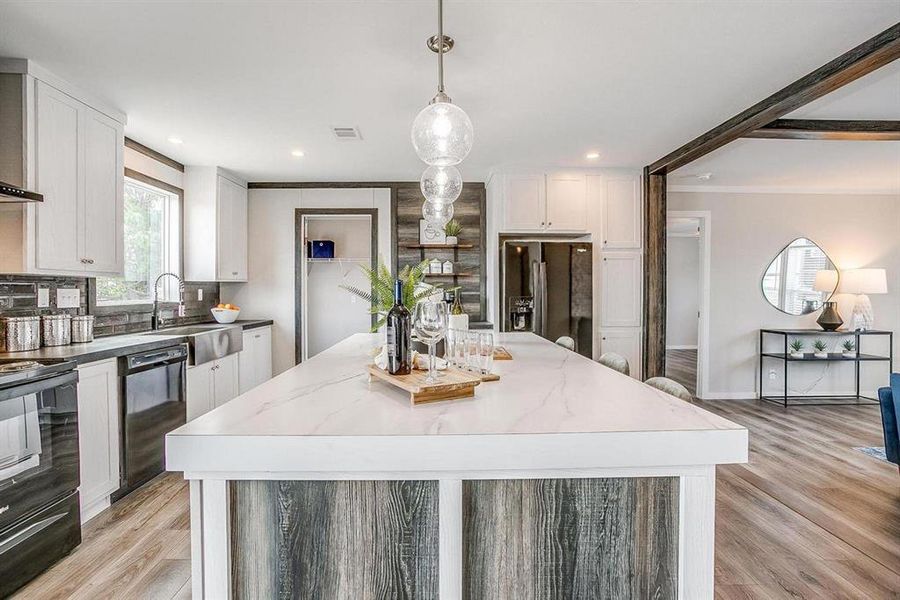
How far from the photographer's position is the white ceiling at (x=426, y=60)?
6.89 ft

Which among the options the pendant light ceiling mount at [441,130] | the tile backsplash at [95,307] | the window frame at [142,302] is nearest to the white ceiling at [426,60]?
the window frame at [142,302]

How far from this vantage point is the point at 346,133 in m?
3.69

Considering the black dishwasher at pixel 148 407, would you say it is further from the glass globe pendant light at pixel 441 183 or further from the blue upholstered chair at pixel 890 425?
the blue upholstered chair at pixel 890 425

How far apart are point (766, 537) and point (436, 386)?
2168 mm

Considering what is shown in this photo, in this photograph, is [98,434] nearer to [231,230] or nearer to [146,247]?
[146,247]

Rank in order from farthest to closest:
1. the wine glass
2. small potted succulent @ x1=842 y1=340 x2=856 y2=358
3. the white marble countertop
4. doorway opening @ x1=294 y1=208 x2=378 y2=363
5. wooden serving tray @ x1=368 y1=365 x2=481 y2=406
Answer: doorway opening @ x1=294 y1=208 x2=378 y2=363 → small potted succulent @ x1=842 y1=340 x2=856 y2=358 → the wine glass → wooden serving tray @ x1=368 y1=365 x2=481 y2=406 → the white marble countertop

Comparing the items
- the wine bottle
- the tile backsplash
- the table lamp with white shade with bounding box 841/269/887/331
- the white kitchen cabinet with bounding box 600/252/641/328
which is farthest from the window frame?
the table lamp with white shade with bounding box 841/269/887/331

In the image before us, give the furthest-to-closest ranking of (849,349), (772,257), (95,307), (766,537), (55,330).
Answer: (772,257)
(849,349)
(95,307)
(55,330)
(766,537)

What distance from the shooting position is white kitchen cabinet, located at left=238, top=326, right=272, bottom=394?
4.64 m

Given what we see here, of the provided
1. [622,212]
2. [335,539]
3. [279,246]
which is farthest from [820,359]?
[279,246]

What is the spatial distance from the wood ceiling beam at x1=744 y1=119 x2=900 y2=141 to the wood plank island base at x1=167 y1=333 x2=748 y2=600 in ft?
10.7

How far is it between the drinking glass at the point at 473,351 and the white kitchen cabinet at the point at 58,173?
2.49 m

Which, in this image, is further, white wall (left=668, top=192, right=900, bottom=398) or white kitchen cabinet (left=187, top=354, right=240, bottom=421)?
white wall (left=668, top=192, right=900, bottom=398)

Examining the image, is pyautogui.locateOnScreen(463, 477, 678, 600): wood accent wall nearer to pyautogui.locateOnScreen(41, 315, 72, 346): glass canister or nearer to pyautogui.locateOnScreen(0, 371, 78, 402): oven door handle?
pyautogui.locateOnScreen(0, 371, 78, 402): oven door handle
